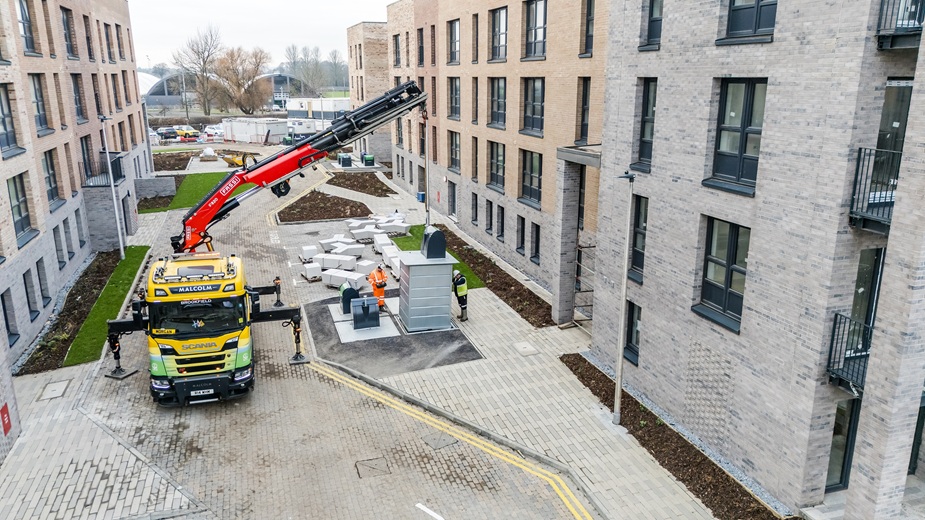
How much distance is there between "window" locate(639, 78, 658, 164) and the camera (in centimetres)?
1548

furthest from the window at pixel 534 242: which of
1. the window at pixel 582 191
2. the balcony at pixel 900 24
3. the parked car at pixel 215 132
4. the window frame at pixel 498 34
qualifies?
the parked car at pixel 215 132

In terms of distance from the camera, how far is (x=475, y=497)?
502 inches

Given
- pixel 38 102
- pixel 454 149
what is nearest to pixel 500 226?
pixel 454 149

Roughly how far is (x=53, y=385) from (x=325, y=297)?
30.6 ft

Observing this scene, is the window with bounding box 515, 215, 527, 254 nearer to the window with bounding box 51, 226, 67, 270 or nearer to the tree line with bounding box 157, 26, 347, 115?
the window with bounding box 51, 226, 67, 270

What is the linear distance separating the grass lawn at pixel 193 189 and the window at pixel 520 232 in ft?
59.7

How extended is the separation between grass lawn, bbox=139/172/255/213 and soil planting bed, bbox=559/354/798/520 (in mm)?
27861

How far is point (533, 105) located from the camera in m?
25.6

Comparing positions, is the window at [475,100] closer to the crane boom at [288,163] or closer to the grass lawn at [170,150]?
the crane boom at [288,163]

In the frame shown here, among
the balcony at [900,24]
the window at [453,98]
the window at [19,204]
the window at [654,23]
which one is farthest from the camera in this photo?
the window at [453,98]

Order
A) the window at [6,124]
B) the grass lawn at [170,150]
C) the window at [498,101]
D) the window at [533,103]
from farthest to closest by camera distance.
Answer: the grass lawn at [170,150], the window at [498,101], the window at [533,103], the window at [6,124]

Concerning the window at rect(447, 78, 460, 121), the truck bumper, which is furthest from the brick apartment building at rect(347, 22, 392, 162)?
the truck bumper

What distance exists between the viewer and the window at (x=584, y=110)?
2192 cm

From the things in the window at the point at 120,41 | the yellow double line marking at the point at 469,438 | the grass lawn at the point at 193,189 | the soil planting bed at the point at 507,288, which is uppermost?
the window at the point at 120,41
